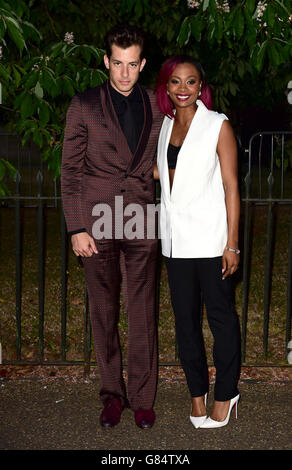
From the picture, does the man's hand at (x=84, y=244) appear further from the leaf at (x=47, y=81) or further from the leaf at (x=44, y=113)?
the leaf at (x=47, y=81)

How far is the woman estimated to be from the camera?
11.9 ft

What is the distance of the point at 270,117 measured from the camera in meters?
32.0

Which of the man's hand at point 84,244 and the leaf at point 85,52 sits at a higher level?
the leaf at point 85,52

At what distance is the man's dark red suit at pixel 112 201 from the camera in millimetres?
3762

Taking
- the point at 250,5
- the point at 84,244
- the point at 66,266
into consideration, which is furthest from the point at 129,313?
the point at 66,266

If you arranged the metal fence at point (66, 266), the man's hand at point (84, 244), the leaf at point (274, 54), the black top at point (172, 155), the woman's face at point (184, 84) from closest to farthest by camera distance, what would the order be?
the woman's face at point (184, 84) < the black top at point (172, 155) < the man's hand at point (84, 244) < the leaf at point (274, 54) < the metal fence at point (66, 266)

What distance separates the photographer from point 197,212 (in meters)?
3.72

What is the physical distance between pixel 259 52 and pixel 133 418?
108 inches

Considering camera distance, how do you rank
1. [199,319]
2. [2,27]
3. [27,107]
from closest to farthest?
1. [199,319]
2. [2,27]
3. [27,107]

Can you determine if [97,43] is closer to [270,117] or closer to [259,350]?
[259,350]

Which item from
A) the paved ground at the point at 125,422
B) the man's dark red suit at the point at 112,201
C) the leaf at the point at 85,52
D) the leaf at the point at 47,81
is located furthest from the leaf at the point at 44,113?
the paved ground at the point at 125,422

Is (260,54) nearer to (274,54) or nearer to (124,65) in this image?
(274,54)

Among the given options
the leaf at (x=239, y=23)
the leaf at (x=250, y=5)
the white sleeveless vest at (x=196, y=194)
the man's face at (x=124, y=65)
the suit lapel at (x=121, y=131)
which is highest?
the leaf at (x=250, y=5)

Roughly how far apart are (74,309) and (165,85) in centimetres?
380
